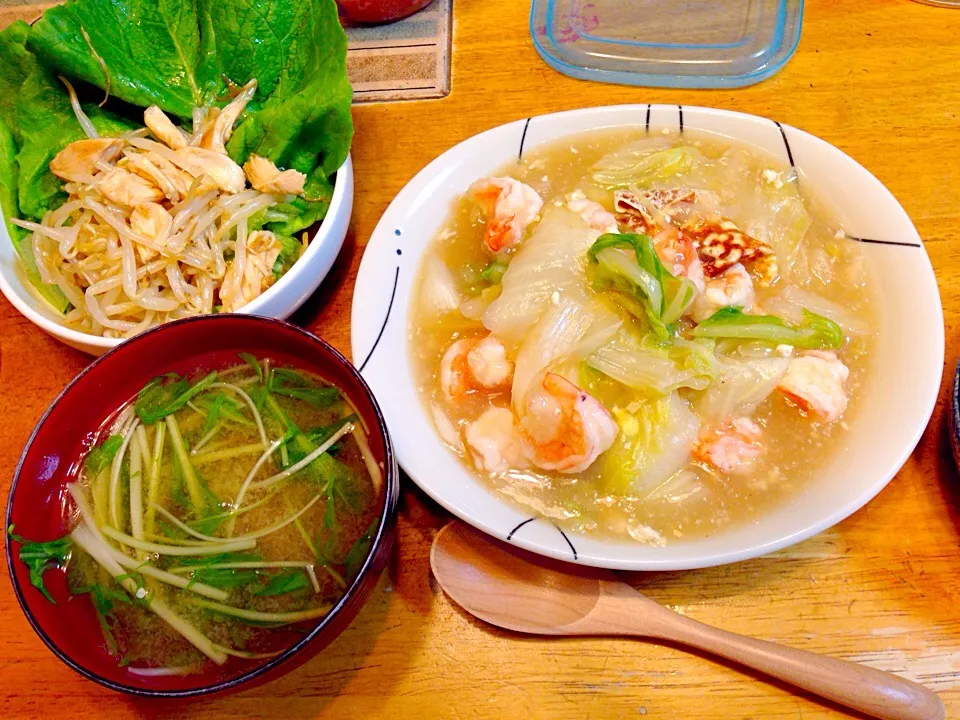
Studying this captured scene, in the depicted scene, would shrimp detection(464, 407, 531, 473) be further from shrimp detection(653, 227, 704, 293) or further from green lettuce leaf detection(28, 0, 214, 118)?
green lettuce leaf detection(28, 0, 214, 118)

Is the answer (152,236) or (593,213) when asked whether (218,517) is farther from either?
(593,213)

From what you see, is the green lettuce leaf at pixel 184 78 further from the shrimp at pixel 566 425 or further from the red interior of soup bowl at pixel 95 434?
the shrimp at pixel 566 425

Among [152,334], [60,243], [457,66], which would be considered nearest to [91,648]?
[152,334]

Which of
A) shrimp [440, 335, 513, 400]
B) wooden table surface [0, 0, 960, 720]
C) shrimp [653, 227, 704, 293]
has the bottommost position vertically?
wooden table surface [0, 0, 960, 720]

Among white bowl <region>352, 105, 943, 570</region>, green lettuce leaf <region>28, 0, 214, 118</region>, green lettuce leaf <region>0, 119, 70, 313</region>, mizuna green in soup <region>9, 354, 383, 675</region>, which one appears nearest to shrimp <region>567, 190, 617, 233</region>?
white bowl <region>352, 105, 943, 570</region>

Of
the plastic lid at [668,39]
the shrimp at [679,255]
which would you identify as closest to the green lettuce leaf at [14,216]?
the shrimp at [679,255]
